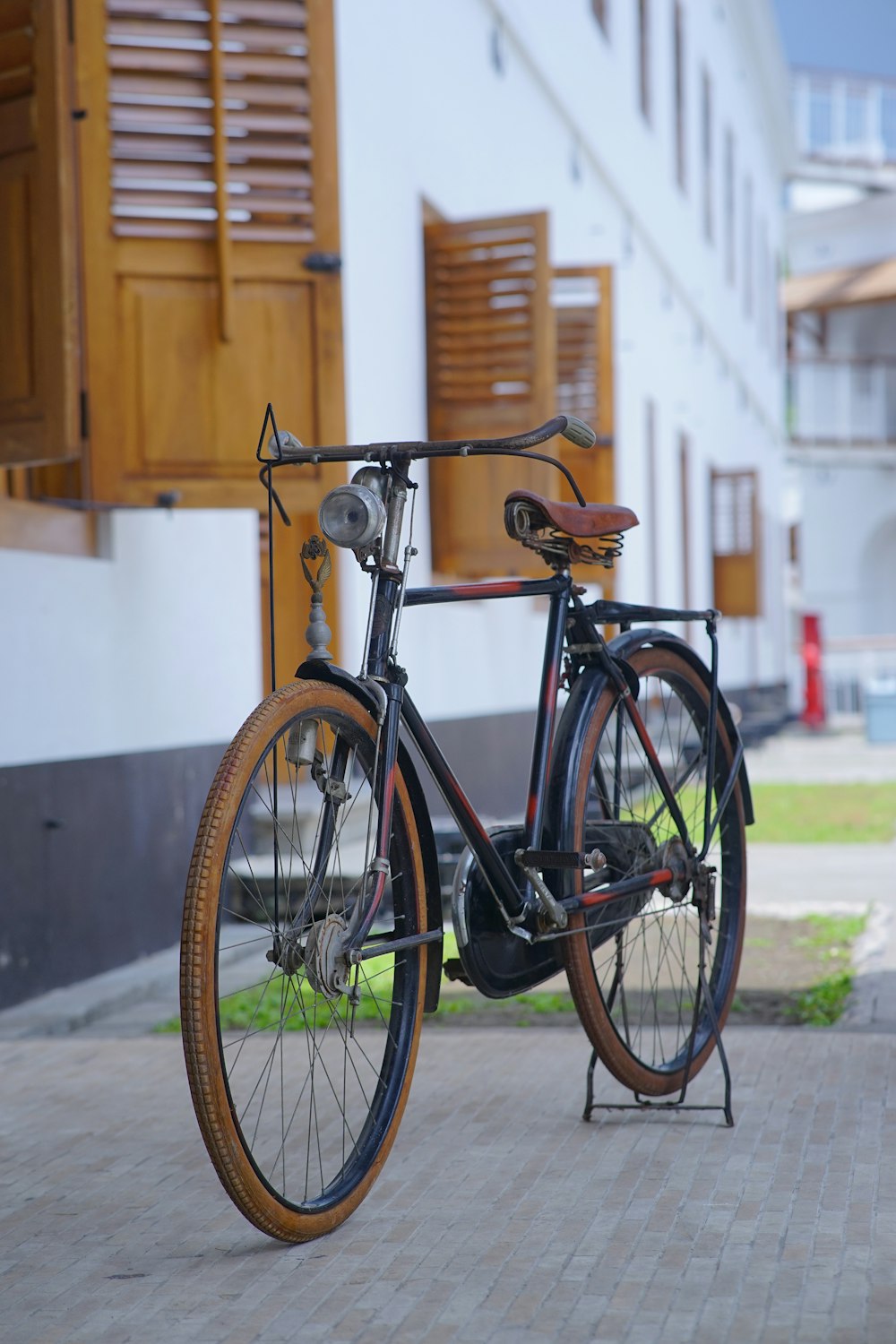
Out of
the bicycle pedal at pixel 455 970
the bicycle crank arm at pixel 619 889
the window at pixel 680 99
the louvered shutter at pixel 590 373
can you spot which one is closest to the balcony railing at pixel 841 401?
the window at pixel 680 99

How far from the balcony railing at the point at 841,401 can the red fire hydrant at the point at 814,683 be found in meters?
7.37

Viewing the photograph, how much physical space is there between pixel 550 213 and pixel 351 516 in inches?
230

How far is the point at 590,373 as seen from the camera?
1052cm

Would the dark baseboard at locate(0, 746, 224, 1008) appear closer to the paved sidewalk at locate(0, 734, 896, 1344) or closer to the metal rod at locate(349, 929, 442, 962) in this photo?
the paved sidewalk at locate(0, 734, 896, 1344)

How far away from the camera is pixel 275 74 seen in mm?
5449

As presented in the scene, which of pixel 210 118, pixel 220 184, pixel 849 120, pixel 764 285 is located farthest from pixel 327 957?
pixel 849 120

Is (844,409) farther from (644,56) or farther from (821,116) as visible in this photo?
(644,56)

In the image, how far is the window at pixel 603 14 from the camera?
12653 mm

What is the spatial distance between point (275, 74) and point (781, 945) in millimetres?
3223

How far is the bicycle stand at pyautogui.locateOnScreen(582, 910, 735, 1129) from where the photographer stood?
3.47m

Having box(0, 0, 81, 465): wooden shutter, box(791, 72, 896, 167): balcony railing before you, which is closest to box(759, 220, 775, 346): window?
box(791, 72, 896, 167): balcony railing

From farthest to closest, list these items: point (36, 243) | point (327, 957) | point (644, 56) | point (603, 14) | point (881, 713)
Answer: point (881, 713), point (644, 56), point (603, 14), point (36, 243), point (327, 957)

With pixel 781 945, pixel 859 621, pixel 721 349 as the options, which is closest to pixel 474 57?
pixel 781 945

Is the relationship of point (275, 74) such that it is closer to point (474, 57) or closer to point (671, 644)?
point (671, 644)
